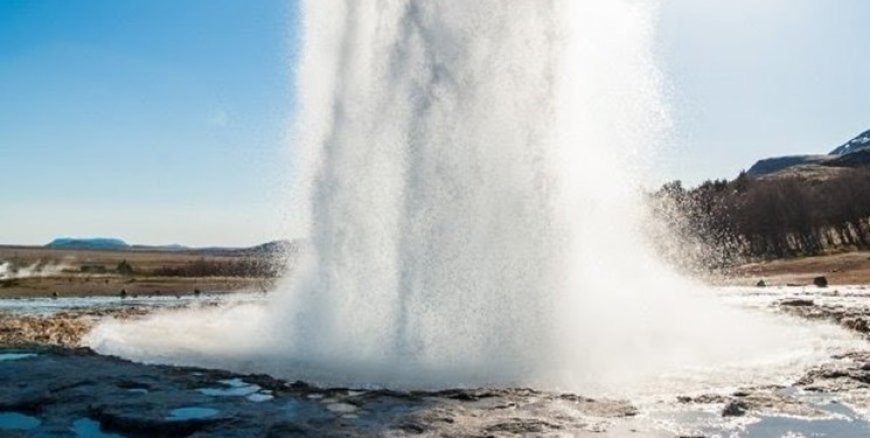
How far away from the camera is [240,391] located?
51.1 ft

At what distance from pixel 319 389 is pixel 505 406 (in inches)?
158

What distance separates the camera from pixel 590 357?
19.7 meters

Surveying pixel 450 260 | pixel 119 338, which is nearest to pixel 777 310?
pixel 450 260

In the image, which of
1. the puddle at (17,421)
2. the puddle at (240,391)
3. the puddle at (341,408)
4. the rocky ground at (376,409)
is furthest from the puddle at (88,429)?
the puddle at (341,408)

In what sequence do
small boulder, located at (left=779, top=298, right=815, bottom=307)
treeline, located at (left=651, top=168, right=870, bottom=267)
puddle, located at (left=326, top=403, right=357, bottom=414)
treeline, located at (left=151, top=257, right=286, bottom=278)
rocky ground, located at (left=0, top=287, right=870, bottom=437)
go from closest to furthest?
1. rocky ground, located at (left=0, top=287, right=870, bottom=437)
2. puddle, located at (left=326, top=403, right=357, bottom=414)
3. small boulder, located at (left=779, top=298, right=815, bottom=307)
4. treeline, located at (left=651, top=168, right=870, bottom=267)
5. treeline, located at (left=151, top=257, right=286, bottom=278)

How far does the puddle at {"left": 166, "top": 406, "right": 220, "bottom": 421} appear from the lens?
13.1 m

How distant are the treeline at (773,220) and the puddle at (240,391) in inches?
3348

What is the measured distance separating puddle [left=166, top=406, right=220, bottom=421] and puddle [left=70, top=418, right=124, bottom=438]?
1039 mm

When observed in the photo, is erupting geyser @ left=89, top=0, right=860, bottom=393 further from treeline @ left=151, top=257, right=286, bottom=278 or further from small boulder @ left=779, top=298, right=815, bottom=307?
treeline @ left=151, top=257, right=286, bottom=278

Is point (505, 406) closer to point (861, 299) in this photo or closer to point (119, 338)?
point (119, 338)

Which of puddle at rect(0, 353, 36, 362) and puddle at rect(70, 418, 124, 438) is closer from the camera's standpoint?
puddle at rect(70, 418, 124, 438)

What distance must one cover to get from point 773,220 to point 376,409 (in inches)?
3994

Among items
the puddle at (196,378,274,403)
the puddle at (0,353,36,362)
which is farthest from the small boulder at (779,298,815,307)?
the puddle at (0,353,36,362)

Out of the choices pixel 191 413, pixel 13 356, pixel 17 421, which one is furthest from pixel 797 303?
pixel 17 421
